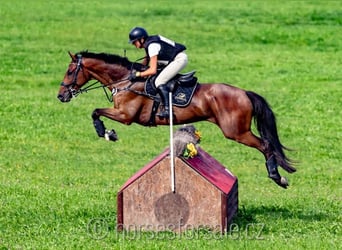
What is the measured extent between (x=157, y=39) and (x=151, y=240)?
288cm

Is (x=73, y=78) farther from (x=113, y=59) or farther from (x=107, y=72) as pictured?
(x=113, y=59)

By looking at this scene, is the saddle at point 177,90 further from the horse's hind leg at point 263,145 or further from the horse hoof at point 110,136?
the horse's hind leg at point 263,145

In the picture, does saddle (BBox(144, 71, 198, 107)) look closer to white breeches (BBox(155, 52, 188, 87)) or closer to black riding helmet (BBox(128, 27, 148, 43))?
white breeches (BBox(155, 52, 188, 87))

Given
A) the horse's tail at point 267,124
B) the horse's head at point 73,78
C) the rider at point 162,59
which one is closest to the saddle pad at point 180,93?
the rider at point 162,59

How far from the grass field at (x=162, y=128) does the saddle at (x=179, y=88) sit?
1.92 metres

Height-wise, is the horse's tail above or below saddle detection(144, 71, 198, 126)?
below

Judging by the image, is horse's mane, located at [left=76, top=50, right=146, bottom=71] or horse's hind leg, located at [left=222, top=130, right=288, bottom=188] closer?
horse's hind leg, located at [left=222, top=130, right=288, bottom=188]

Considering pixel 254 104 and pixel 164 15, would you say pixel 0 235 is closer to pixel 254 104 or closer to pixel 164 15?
pixel 254 104

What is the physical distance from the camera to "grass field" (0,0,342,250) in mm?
15891

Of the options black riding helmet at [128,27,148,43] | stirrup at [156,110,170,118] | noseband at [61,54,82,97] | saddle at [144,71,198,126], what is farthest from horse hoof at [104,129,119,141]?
black riding helmet at [128,27,148,43]

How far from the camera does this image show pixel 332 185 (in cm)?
2072

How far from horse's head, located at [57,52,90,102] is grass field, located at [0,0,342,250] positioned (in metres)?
1.81

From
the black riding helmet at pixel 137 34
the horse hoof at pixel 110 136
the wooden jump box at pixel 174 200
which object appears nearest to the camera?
the wooden jump box at pixel 174 200

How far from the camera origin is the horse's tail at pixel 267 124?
53.5 ft
